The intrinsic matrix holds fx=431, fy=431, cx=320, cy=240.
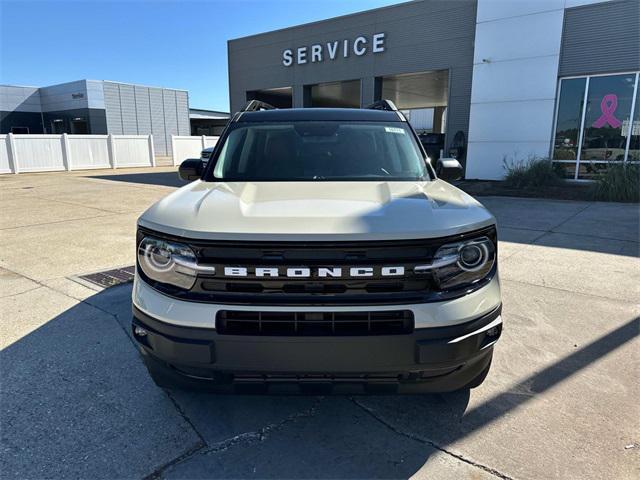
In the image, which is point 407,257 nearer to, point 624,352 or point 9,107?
point 624,352

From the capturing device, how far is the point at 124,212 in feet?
31.2

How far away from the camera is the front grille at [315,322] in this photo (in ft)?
6.42

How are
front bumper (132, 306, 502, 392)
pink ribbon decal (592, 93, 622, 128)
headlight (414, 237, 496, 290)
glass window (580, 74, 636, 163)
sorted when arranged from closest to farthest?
front bumper (132, 306, 502, 392)
headlight (414, 237, 496, 290)
glass window (580, 74, 636, 163)
pink ribbon decal (592, 93, 622, 128)

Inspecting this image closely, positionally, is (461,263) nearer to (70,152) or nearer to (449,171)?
(449,171)

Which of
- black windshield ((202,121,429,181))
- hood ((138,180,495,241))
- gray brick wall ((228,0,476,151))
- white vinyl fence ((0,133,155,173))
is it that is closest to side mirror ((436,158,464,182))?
black windshield ((202,121,429,181))

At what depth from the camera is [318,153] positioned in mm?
3424

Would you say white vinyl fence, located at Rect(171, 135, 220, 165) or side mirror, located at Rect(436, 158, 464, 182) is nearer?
side mirror, located at Rect(436, 158, 464, 182)

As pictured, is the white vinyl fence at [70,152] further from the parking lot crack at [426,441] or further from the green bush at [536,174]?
the parking lot crack at [426,441]

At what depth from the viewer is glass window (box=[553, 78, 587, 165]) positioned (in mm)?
13445

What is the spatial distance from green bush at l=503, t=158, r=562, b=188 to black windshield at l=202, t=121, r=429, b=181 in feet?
36.9

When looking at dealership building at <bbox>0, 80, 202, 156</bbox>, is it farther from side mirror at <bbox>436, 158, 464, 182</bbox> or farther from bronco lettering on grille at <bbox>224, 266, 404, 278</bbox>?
bronco lettering on grille at <bbox>224, 266, 404, 278</bbox>

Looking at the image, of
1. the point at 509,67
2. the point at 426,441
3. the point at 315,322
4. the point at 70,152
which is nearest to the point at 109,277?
the point at 315,322

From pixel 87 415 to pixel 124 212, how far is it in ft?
25.5

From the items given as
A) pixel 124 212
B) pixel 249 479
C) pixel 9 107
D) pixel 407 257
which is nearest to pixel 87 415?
pixel 249 479
